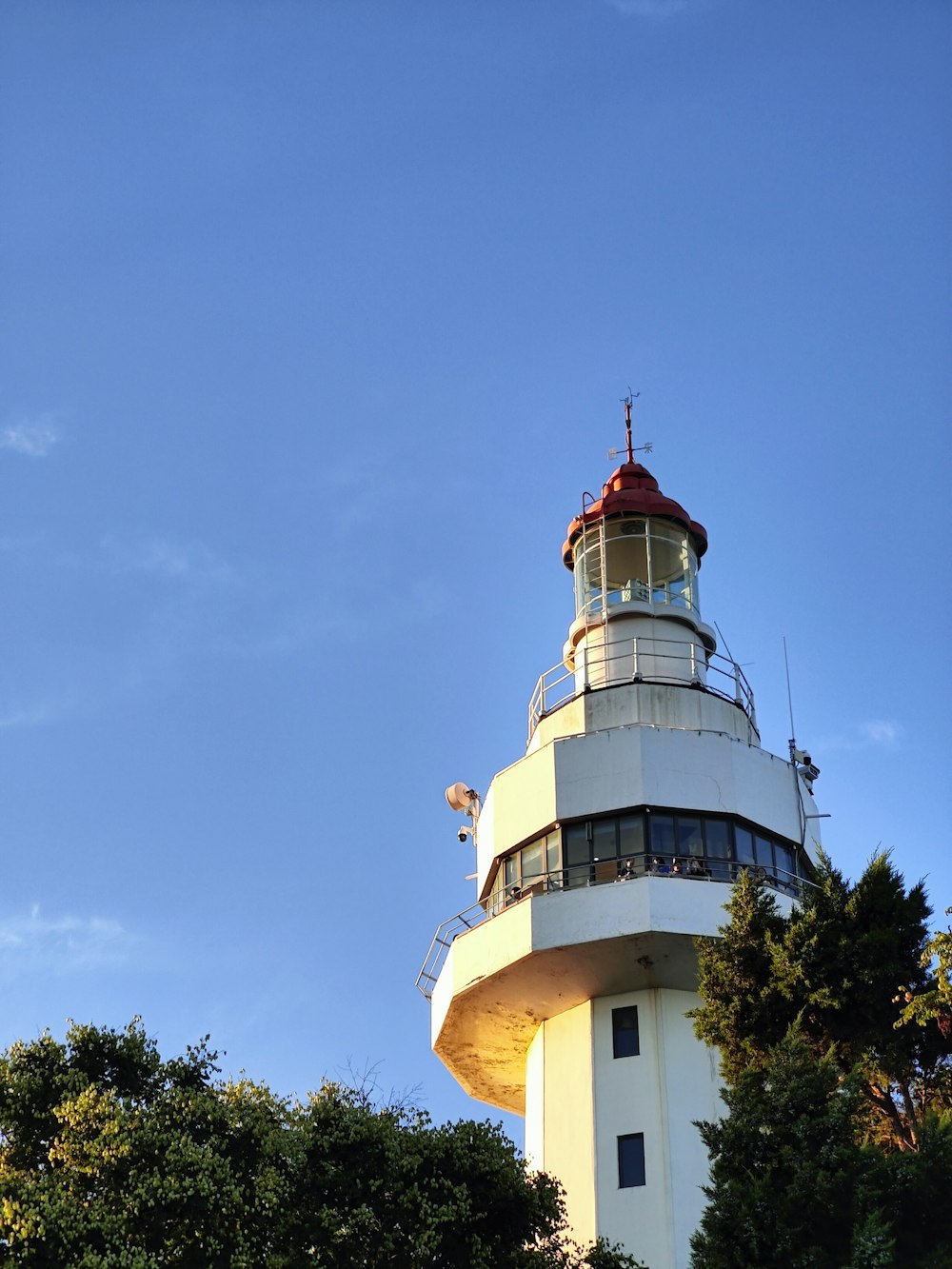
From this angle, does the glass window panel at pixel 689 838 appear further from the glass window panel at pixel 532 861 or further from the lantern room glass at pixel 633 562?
the lantern room glass at pixel 633 562

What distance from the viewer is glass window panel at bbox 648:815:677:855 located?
117 ft

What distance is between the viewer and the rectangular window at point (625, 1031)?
34906 millimetres

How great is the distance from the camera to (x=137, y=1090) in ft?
88.8

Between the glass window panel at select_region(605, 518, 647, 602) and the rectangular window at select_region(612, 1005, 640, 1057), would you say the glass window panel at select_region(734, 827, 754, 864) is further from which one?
the glass window panel at select_region(605, 518, 647, 602)

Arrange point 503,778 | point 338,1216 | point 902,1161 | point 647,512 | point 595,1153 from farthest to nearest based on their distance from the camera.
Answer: point 647,512 < point 503,778 < point 595,1153 < point 338,1216 < point 902,1161

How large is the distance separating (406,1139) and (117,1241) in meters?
4.93

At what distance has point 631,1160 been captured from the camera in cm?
3366

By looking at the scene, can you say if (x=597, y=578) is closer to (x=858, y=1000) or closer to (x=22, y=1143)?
(x=858, y=1000)

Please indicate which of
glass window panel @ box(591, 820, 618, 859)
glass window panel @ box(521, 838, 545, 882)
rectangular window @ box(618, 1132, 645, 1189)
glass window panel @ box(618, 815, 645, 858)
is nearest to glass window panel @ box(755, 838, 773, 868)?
glass window panel @ box(618, 815, 645, 858)

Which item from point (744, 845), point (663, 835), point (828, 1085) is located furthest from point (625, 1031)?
point (828, 1085)

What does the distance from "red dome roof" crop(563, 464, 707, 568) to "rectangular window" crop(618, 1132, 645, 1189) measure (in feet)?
50.2

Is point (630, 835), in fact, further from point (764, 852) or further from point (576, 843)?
point (764, 852)

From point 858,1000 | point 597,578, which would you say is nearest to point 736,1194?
point 858,1000

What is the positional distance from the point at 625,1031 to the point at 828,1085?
10465mm
